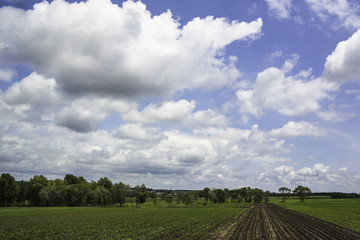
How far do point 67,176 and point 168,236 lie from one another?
533ft

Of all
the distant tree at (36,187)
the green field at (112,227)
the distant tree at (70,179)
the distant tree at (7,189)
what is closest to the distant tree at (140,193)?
the distant tree at (70,179)

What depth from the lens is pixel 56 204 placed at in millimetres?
152125

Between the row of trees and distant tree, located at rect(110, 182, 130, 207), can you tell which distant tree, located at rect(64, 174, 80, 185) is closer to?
the row of trees

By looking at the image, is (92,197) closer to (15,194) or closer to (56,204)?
(56,204)


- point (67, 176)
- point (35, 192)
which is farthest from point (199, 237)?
point (67, 176)

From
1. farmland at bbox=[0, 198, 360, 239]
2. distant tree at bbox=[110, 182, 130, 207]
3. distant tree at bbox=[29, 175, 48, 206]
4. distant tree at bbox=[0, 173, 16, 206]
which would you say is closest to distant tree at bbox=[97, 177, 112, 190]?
distant tree at bbox=[110, 182, 130, 207]

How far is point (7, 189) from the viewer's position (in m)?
129

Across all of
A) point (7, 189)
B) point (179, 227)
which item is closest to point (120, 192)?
point (7, 189)

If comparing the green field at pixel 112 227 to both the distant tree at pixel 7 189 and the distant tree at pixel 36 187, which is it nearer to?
the distant tree at pixel 7 189

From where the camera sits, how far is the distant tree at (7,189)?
12738 centimetres

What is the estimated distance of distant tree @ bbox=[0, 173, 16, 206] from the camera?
127 meters

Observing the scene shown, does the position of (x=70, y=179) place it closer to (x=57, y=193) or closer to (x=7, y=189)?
(x=57, y=193)

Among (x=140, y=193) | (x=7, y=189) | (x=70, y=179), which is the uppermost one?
(x=70, y=179)

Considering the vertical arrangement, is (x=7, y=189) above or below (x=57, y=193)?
above
